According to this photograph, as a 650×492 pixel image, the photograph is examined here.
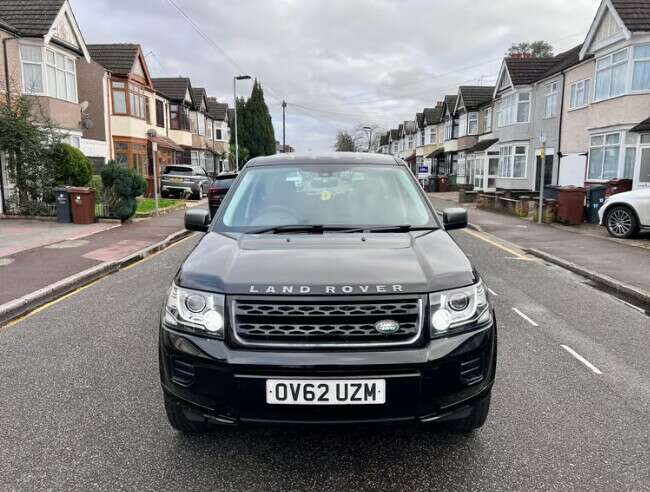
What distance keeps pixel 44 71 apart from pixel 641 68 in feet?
72.8

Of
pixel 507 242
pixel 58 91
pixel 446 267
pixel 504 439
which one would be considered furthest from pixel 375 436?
pixel 58 91

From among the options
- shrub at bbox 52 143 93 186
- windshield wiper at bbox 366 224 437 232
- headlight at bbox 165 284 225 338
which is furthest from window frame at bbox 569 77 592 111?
headlight at bbox 165 284 225 338

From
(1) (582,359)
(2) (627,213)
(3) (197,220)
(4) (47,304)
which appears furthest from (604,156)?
(4) (47,304)

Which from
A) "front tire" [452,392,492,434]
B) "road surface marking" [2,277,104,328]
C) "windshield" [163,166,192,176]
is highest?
"windshield" [163,166,192,176]

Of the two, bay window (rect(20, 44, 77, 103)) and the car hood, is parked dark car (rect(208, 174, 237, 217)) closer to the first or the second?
bay window (rect(20, 44, 77, 103))

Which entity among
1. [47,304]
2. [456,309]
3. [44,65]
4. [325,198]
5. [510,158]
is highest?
[44,65]

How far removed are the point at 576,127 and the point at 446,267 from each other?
24.5 metres

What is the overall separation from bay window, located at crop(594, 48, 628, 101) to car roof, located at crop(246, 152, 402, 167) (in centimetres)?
1881

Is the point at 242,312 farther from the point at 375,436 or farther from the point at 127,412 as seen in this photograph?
the point at 127,412

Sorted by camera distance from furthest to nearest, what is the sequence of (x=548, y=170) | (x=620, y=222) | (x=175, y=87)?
1. (x=175, y=87)
2. (x=548, y=170)
3. (x=620, y=222)

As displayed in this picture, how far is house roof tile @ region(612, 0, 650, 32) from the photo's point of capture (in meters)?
18.6

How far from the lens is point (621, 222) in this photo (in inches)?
521

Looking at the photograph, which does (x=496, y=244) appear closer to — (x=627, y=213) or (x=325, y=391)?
(x=627, y=213)

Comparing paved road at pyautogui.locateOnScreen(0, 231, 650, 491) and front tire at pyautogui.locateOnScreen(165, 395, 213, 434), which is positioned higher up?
front tire at pyautogui.locateOnScreen(165, 395, 213, 434)
